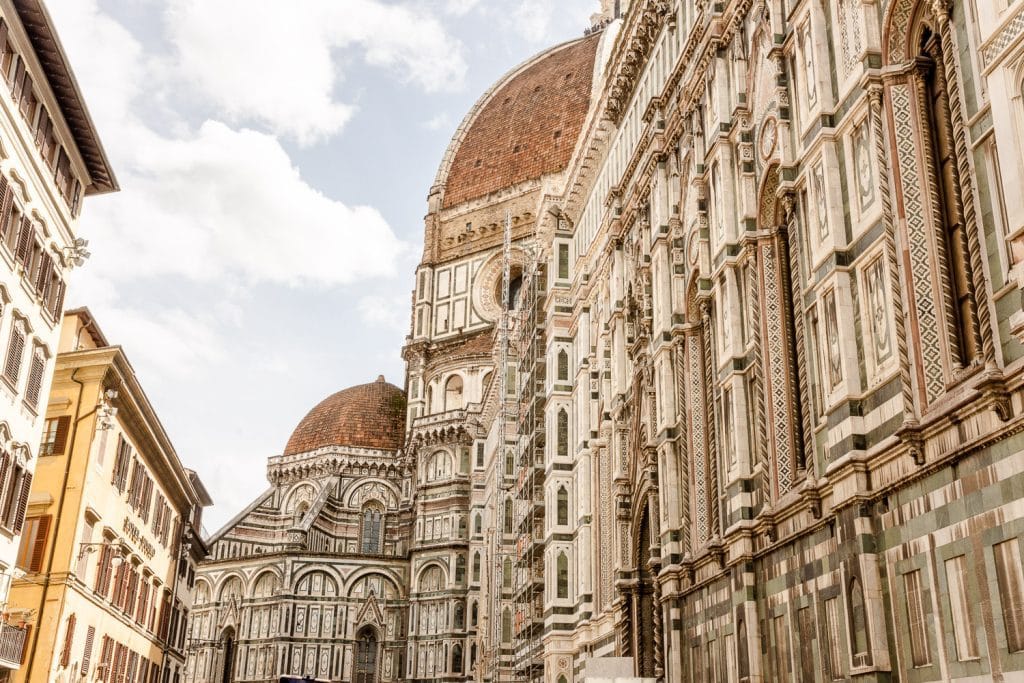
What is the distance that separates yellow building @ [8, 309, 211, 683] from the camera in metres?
29.3

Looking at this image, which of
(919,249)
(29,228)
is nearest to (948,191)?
(919,249)

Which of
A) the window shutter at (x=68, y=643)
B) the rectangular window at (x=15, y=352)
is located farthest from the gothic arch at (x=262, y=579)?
the rectangular window at (x=15, y=352)

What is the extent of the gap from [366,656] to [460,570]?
7935 millimetres

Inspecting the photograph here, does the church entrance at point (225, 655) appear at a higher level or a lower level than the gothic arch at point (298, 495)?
lower

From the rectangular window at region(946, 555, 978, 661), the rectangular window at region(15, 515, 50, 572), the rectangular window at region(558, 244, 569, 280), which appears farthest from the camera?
the rectangular window at region(558, 244, 569, 280)

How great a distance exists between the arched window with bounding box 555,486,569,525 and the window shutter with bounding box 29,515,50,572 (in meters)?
16.5

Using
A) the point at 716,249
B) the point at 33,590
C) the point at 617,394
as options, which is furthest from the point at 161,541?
the point at 716,249

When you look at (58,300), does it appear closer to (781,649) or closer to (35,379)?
(35,379)

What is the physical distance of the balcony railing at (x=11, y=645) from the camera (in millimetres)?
25703

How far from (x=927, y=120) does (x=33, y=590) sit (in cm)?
2490

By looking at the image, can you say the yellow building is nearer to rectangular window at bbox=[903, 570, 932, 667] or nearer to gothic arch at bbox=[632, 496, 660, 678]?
gothic arch at bbox=[632, 496, 660, 678]

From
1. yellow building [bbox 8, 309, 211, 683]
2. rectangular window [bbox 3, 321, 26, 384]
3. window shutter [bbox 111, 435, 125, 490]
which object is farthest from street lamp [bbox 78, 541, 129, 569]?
rectangular window [bbox 3, 321, 26, 384]

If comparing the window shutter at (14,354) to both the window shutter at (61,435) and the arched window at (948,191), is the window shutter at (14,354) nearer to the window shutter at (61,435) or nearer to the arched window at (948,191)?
the window shutter at (61,435)

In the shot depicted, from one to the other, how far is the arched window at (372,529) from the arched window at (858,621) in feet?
187
